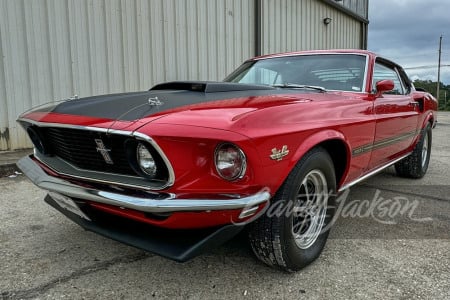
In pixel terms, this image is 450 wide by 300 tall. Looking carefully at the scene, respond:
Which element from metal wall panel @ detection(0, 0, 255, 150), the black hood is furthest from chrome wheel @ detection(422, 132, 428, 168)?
metal wall panel @ detection(0, 0, 255, 150)

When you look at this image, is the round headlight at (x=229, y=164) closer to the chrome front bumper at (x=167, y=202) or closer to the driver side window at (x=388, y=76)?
the chrome front bumper at (x=167, y=202)

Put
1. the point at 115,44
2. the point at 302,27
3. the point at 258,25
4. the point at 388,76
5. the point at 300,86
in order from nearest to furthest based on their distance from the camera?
1. the point at 300,86
2. the point at 388,76
3. the point at 115,44
4. the point at 258,25
5. the point at 302,27

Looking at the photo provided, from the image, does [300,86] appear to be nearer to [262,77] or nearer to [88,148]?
[262,77]

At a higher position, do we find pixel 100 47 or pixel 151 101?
pixel 100 47

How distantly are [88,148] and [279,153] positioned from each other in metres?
1.01

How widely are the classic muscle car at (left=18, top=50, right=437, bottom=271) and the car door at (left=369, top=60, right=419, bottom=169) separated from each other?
0.24 metres

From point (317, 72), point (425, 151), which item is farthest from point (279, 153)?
point (425, 151)

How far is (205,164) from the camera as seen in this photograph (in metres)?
1.62

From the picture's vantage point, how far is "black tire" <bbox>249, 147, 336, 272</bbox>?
186 centimetres

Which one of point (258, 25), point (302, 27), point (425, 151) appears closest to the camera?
point (425, 151)

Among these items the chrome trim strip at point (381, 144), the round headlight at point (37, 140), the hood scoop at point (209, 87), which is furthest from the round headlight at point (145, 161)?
the chrome trim strip at point (381, 144)

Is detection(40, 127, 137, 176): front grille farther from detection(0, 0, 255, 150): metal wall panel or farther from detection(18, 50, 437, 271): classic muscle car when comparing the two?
detection(0, 0, 255, 150): metal wall panel

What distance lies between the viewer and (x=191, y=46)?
7145 mm

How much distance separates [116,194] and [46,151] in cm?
91
